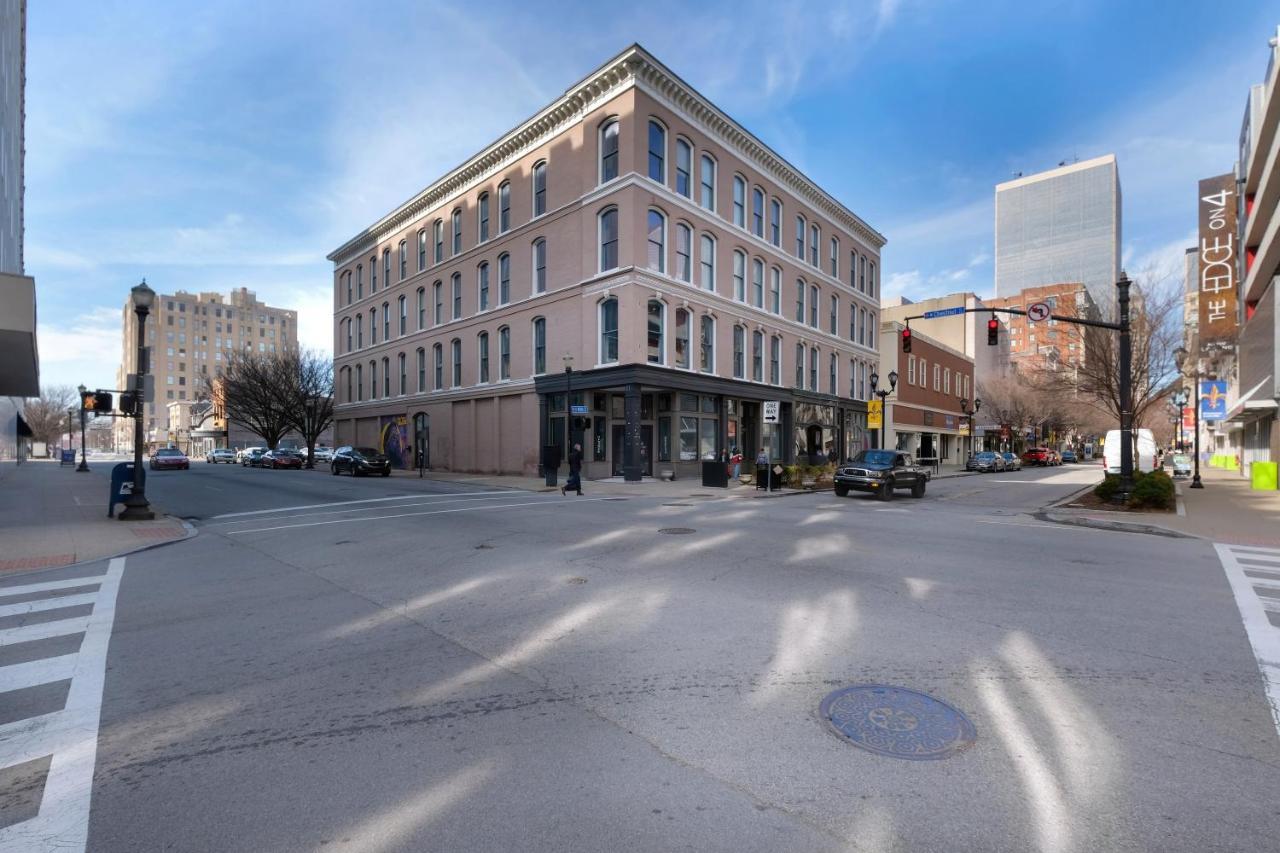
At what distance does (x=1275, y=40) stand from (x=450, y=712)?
3555 centimetres

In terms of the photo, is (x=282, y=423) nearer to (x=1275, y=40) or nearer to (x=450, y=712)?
(x=450, y=712)

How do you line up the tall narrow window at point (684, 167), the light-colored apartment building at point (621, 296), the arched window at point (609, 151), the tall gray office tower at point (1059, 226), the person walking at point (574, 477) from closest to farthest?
the person walking at point (574, 477)
the light-colored apartment building at point (621, 296)
the arched window at point (609, 151)
the tall narrow window at point (684, 167)
the tall gray office tower at point (1059, 226)

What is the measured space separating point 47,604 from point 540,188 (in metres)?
27.0

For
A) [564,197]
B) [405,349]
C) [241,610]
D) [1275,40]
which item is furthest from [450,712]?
[405,349]

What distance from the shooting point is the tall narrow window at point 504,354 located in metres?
32.6

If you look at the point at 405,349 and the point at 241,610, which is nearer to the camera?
the point at 241,610

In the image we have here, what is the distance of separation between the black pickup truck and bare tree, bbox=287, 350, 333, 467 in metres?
39.4

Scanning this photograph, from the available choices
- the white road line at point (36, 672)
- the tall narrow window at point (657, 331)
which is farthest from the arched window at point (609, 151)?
the white road line at point (36, 672)

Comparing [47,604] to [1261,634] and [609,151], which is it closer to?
[1261,634]

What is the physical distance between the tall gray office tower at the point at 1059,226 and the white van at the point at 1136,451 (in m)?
114

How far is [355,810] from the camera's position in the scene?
308cm

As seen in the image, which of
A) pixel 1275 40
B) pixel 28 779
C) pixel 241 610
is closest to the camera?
pixel 28 779

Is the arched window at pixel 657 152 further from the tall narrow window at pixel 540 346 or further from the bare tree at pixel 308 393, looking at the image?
the bare tree at pixel 308 393

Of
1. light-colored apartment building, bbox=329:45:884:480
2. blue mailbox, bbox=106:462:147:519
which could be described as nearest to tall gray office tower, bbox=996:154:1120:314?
light-colored apartment building, bbox=329:45:884:480
